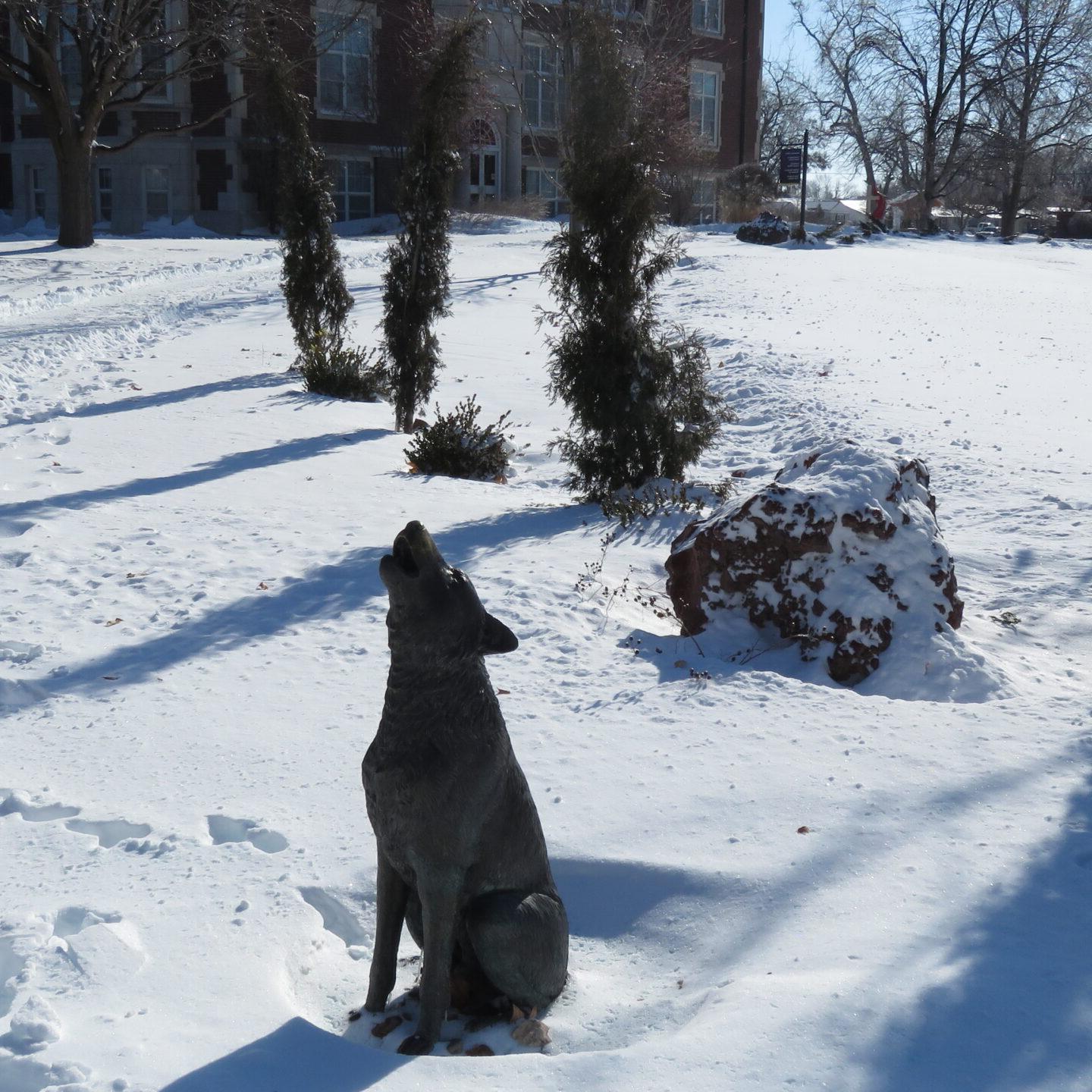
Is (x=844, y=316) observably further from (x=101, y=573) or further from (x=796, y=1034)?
(x=796, y=1034)

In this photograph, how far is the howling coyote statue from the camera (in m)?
2.71

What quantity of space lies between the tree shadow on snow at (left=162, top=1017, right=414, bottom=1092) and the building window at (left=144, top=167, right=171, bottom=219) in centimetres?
3369

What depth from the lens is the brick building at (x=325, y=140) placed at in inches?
1276

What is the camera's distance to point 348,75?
35406 millimetres

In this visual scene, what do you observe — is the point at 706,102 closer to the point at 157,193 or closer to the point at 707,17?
the point at 707,17

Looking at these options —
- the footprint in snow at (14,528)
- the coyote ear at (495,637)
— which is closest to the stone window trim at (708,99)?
the footprint in snow at (14,528)

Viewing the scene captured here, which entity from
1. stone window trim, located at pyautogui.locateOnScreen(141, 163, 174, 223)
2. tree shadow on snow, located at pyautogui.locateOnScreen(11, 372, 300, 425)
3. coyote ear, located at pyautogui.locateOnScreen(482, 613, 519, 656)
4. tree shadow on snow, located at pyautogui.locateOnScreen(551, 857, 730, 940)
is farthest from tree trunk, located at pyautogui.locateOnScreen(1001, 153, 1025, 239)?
coyote ear, located at pyautogui.locateOnScreen(482, 613, 519, 656)

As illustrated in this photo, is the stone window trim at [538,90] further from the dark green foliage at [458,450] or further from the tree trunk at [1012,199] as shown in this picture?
the dark green foliage at [458,450]

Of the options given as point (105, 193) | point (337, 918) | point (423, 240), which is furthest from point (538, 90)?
point (337, 918)

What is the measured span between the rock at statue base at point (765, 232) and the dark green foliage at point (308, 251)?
687 inches

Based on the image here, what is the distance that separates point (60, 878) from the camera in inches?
138

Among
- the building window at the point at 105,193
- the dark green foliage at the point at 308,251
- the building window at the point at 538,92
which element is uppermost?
the building window at the point at 538,92

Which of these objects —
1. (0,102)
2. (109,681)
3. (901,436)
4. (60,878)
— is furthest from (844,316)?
(0,102)

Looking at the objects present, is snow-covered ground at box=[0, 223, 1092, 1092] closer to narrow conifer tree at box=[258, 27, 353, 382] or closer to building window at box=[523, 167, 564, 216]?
A: narrow conifer tree at box=[258, 27, 353, 382]
